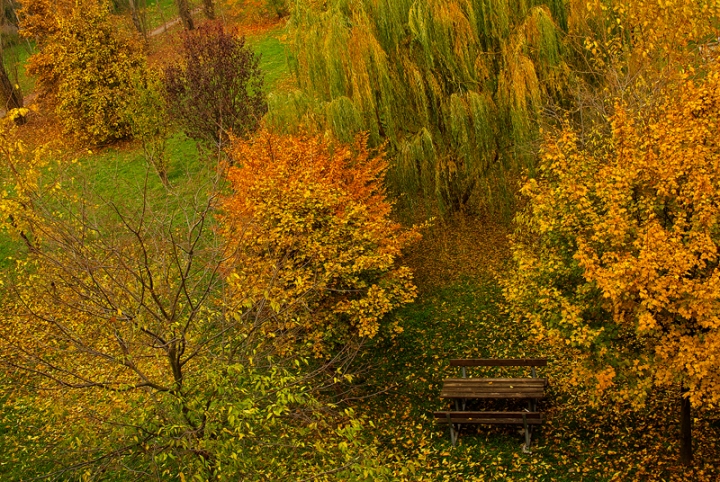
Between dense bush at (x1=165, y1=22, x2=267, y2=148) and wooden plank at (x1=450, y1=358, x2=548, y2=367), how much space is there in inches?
447

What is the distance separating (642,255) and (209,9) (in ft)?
121

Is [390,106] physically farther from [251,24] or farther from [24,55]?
[24,55]

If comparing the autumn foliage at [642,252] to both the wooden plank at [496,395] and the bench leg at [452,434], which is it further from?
the bench leg at [452,434]

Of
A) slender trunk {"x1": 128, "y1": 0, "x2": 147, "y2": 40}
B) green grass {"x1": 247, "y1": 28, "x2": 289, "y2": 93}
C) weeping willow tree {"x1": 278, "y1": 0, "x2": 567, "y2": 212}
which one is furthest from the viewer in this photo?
slender trunk {"x1": 128, "y1": 0, "x2": 147, "y2": 40}

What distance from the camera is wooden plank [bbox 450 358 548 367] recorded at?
1305 centimetres

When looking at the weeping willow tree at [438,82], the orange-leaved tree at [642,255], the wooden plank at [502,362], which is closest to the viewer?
the orange-leaved tree at [642,255]

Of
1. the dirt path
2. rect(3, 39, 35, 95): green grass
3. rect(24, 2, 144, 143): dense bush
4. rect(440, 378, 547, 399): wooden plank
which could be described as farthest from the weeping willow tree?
the dirt path

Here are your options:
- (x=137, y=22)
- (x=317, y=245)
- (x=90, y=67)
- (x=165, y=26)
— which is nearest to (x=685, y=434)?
(x=317, y=245)

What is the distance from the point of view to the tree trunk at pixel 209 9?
40.2 m

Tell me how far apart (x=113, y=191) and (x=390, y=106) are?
44.5 ft

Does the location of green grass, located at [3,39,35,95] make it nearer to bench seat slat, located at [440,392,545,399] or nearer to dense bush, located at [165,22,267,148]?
dense bush, located at [165,22,267,148]

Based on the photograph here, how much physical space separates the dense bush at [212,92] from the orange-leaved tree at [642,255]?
13.2 metres

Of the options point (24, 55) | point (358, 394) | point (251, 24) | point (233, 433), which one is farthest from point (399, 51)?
point (24, 55)

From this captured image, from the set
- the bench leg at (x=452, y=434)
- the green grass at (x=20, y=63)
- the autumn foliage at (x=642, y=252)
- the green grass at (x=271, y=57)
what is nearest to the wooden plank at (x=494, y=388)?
the bench leg at (x=452, y=434)
